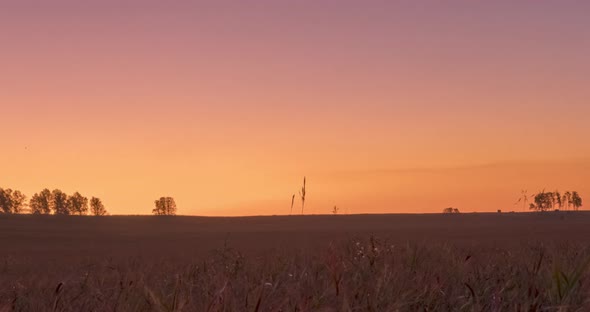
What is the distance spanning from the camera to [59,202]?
117688 millimetres

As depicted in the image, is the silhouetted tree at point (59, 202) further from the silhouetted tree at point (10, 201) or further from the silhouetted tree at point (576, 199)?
the silhouetted tree at point (576, 199)

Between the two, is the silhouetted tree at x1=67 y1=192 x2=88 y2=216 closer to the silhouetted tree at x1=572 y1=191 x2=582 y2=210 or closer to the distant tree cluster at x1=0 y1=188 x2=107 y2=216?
the distant tree cluster at x1=0 y1=188 x2=107 y2=216

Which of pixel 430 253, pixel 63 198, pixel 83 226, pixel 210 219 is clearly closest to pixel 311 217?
pixel 210 219

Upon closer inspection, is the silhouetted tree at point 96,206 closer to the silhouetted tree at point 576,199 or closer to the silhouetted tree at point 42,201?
the silhouetted tree at point 42,201

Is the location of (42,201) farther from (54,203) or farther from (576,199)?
(576,199)

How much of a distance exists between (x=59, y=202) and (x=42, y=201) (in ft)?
9.59

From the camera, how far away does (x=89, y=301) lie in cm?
331

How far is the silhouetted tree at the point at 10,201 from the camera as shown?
108 meters

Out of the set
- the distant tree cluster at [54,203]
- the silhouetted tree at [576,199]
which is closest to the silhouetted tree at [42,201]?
the distant tree cluster at [54,203]

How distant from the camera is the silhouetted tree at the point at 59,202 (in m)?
117

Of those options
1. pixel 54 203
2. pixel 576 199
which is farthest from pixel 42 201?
pixel 576 199

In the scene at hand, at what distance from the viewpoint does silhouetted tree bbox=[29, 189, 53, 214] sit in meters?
117

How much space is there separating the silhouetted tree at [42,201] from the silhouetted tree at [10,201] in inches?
78.8

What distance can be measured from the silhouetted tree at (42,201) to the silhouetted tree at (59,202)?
71 cm
